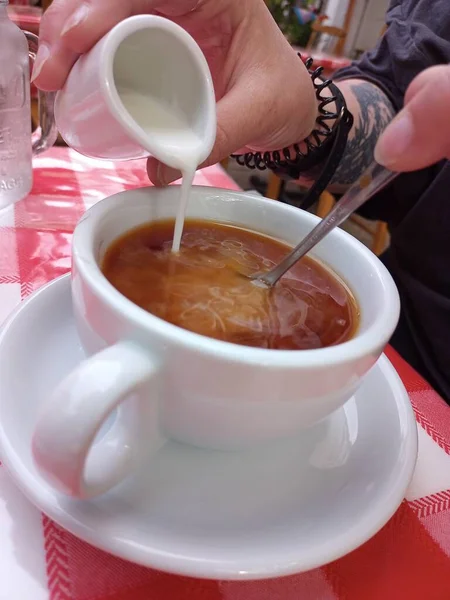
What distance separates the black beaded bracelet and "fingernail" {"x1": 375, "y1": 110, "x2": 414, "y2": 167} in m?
0.57

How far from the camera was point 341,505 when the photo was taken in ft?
1.31

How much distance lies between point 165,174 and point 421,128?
33 cm

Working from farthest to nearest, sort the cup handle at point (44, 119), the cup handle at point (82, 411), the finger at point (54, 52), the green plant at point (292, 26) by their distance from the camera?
the green plant at point (292, 26) < the cup handle at point (44, 119) < the finger at point (54, 52) < the cup handle at point (82, 411)

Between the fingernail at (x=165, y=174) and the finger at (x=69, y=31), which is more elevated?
the finger at (x=69, y=31)

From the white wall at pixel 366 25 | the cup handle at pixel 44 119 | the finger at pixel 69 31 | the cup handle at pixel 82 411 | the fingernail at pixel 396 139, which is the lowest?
the white wall at pixel 366 25

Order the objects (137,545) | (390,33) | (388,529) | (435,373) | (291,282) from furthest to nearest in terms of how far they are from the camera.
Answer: (390,33) → (435,373) → (291,282) → (388,529) → (137,545)

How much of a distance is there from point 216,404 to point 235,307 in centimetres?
15

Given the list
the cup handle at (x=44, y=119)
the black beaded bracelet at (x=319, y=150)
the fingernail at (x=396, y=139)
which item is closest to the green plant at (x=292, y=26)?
the black beaded bracelet at (x=319, y=150)

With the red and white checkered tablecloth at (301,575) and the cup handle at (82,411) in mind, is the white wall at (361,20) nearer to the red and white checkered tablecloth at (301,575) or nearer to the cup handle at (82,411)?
the red and white checkered tablecloth at (301,575)

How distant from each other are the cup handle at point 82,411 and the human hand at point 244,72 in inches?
13.4

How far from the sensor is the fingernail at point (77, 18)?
0.52 m

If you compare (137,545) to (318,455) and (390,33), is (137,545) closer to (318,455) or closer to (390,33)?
(318,455)

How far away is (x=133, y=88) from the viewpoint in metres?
0.57

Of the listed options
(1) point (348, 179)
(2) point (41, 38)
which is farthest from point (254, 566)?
(1) point (348, 179)
